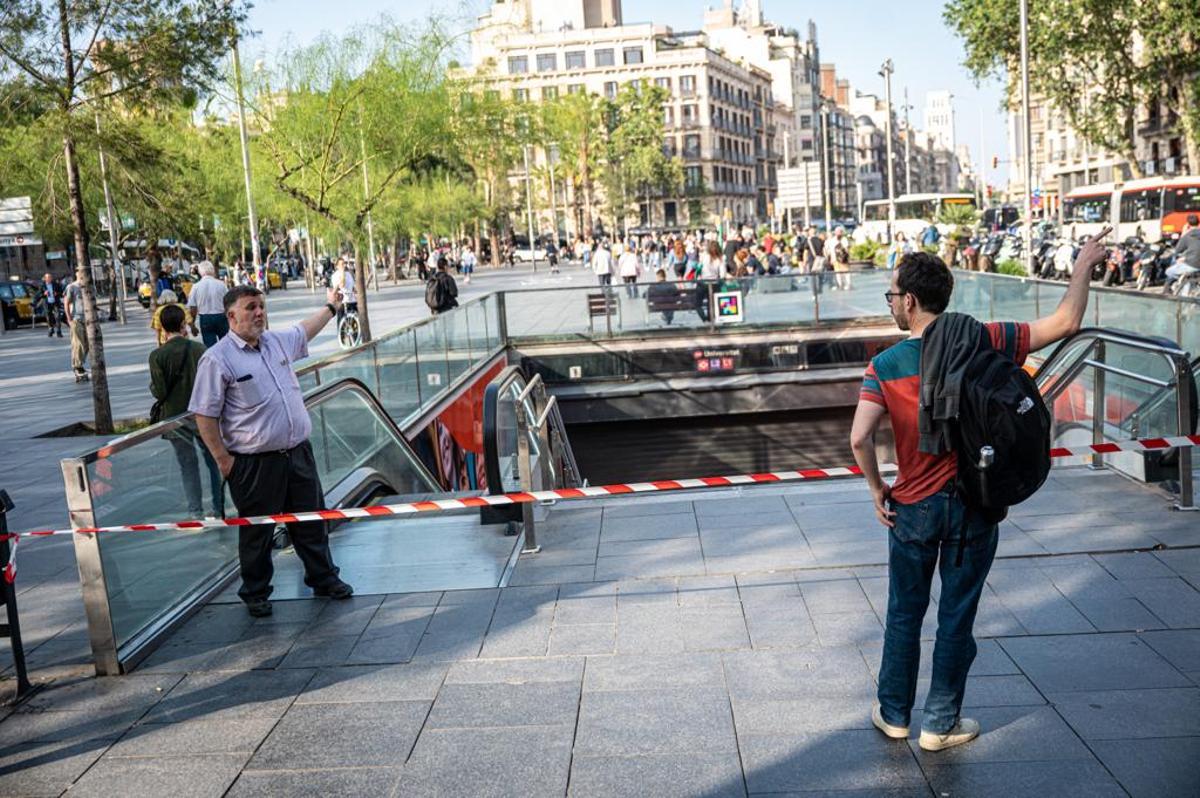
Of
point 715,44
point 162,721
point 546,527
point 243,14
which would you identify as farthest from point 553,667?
point 715,44

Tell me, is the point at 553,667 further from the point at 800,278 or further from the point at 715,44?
the point at 715,44

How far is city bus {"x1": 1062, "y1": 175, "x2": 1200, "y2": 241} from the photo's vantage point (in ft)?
135

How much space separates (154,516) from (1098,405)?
640 centimetres

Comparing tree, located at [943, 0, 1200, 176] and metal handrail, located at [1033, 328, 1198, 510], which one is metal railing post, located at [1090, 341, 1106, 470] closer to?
metal handrail, located at [1033, 328, 1198, 510]

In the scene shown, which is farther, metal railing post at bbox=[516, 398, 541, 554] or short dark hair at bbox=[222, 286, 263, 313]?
metal railing post at bbox=[516, 398, 541, 554]

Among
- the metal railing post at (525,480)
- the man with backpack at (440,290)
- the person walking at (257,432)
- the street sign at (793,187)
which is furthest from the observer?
the street sign at (793,187)

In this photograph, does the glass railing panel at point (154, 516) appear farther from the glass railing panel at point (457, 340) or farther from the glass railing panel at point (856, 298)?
the glass railing panel at point (856, 298)

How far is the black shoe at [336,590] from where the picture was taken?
643cm

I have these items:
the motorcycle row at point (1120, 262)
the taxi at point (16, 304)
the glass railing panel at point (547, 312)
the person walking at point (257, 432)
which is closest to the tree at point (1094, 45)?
the motorcycle row at point (1120, 262)

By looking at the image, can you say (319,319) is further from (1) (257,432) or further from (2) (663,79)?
(2) (663,79)

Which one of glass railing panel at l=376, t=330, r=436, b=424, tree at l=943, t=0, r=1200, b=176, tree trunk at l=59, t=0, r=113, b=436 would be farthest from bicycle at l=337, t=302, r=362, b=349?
tree at l=943, t=0, r=1200, b=176

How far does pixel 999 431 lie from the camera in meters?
3.85

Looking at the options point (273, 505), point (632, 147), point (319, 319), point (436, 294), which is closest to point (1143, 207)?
point (436, 294)

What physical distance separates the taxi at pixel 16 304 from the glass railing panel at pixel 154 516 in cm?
3589
